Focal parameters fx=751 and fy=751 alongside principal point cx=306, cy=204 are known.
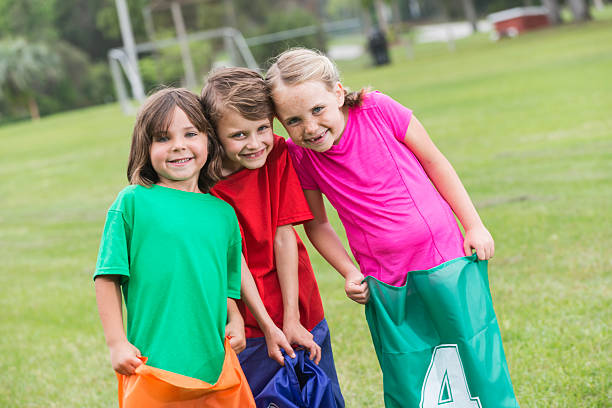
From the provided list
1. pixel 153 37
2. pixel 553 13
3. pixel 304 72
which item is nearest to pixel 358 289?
pixel 304 72

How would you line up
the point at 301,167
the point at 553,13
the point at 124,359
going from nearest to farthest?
1. the point at 124,359
2. the point at 301,167
3. the point at 553,13

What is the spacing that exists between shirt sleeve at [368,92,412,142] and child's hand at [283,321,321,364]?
0.72m

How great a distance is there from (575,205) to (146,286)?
512 cm

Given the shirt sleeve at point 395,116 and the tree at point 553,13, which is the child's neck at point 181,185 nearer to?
the shirt sleeve at point 395,116

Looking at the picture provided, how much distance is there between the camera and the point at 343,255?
261cm

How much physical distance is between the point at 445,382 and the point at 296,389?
479mm

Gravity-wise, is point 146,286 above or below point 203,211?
below

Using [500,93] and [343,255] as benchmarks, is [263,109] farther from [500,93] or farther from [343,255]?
[500,93]

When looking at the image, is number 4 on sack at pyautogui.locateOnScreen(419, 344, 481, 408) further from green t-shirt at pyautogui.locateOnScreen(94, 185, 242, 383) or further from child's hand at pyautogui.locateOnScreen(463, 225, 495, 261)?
green t-shirt at pyautogui.locateOnScreen(94, 185, 242, 383)

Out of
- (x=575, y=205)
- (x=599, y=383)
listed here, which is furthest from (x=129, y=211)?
(x=575, y=205)

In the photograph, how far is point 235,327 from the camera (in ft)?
7.76

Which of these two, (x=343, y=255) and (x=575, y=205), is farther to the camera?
(x=575, y=205)

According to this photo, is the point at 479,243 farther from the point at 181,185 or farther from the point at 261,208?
the point at 181,185

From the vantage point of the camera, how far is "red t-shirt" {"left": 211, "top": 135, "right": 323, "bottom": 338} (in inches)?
97.7
